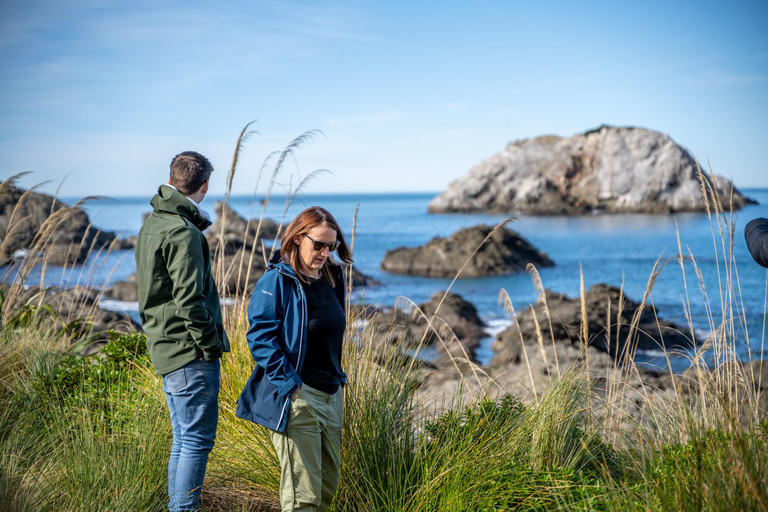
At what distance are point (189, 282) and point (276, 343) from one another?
1.88 ft

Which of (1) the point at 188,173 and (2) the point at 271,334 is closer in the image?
(2) the point at 271,334

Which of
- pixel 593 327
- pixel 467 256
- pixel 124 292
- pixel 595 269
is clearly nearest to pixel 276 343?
pixel 593 327

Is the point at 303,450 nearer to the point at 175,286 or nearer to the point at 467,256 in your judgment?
the point at 175,286

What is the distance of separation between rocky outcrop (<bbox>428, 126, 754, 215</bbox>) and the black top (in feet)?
225

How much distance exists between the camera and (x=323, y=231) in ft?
9.07

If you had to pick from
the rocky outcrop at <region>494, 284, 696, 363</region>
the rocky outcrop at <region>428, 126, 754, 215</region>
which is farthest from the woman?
the rocky outcrop at <region>428, 126, 754, 215</region>

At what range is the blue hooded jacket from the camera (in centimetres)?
260

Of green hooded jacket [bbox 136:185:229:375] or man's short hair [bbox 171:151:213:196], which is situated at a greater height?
man's short hair [bbox 171:151:213:196]

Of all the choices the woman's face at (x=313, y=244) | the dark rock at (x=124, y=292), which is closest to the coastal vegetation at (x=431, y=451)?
the woman's face at (x=313, y=244)

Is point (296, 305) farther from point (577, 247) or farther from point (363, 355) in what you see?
point (577, 247)

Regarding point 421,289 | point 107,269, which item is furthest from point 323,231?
point 107,269

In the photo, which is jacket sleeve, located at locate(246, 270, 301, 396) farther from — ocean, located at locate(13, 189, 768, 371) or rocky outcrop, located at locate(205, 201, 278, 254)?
rocky outcrop, located at locate(205, 201, 278, 254)

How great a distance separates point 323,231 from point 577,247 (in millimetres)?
42034

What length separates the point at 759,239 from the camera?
2.47m
